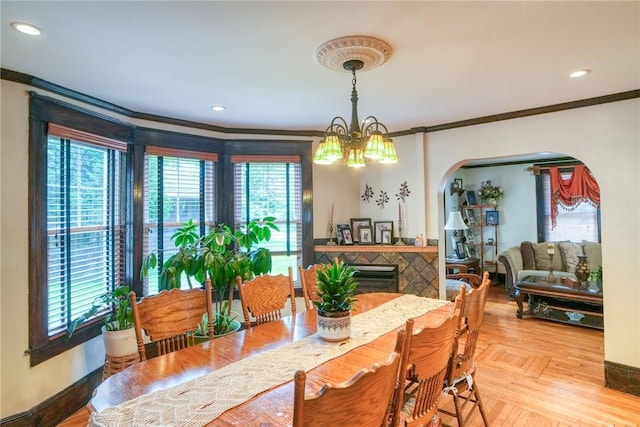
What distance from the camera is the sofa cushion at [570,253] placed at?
5.38 meters

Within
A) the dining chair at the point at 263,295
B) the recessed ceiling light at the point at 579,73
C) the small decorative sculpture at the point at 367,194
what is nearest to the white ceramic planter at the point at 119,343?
the dining chair at the point at 263,295

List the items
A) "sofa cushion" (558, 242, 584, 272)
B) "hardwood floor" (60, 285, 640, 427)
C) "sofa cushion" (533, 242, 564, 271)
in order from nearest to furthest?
"hardwood floor" (60, 285, 640, 427), "sofa cushion" (558, 242, 584, 272), "sofa cushion" (533, 242, 564, 271)

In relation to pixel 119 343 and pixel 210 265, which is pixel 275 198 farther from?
pixel 119 343

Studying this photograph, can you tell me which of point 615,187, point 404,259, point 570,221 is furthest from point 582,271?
point 404,259

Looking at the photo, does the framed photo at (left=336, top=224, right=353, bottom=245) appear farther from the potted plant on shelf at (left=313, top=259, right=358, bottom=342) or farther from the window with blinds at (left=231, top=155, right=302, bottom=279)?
the potted plant on shelf at (left=313, top=259, right=358, bottom=342)

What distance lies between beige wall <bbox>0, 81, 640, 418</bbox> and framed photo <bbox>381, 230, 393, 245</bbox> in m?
0.22

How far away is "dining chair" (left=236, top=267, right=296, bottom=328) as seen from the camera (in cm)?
235

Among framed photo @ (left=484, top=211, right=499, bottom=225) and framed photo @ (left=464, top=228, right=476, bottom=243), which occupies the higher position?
framed photo @ (left=484, top=211, right=499, bottom=225)

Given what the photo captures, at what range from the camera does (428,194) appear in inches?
159

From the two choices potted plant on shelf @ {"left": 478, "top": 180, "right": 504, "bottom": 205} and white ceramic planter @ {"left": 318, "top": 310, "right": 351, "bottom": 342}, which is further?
potted plant on shelf @ {"left": 478, "top": 180, "right": 504, "bottom": 205}

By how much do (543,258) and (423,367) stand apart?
5350mm

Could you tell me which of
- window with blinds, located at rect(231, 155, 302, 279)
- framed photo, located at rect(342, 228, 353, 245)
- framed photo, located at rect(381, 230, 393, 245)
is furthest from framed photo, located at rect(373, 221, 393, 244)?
window with blinds, located at rect(231, 155, 302, 279)

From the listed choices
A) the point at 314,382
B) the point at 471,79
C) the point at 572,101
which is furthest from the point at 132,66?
the point at 572,101

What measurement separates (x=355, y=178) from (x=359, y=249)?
0.97m
